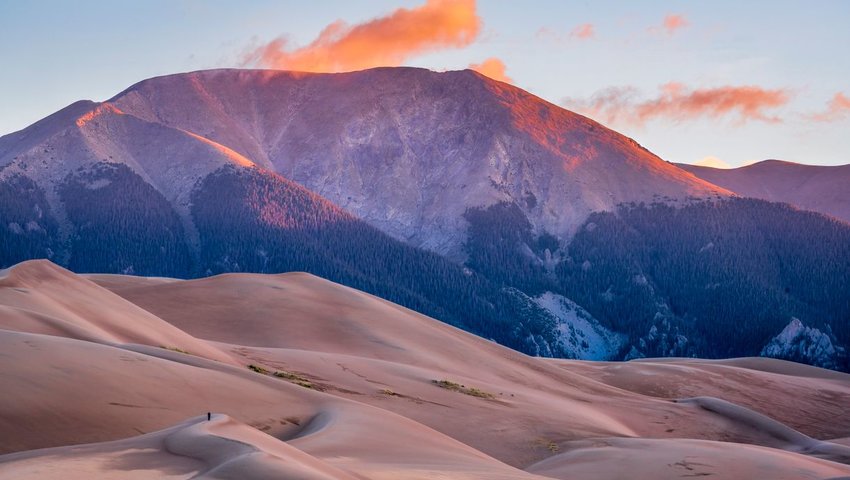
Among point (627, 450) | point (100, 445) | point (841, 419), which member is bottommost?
point (841, 419)

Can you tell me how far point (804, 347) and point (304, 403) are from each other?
183 meters

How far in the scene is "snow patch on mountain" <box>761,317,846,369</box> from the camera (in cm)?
18600

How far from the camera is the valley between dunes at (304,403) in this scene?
14.4 meters

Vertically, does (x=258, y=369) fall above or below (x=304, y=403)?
below

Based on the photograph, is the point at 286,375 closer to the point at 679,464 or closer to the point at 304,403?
the point at 304,403

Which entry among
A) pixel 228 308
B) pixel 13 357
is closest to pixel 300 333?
pixel 228 308

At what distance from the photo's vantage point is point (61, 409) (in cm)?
1677

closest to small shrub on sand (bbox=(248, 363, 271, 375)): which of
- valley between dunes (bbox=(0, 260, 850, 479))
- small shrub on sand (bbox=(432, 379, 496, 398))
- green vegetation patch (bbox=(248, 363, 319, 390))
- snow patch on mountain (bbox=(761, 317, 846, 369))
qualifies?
green vegetation patch (bbox=(248, 363, 319, 390))

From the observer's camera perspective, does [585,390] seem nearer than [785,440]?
No

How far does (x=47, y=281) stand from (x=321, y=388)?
10479 millimetres

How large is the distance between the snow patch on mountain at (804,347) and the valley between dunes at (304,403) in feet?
415

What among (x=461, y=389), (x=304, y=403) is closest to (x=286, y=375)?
(x=461, y=389)

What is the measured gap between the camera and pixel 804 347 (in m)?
189

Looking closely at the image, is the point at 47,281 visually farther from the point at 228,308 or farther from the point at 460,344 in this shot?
the point at 460,344
